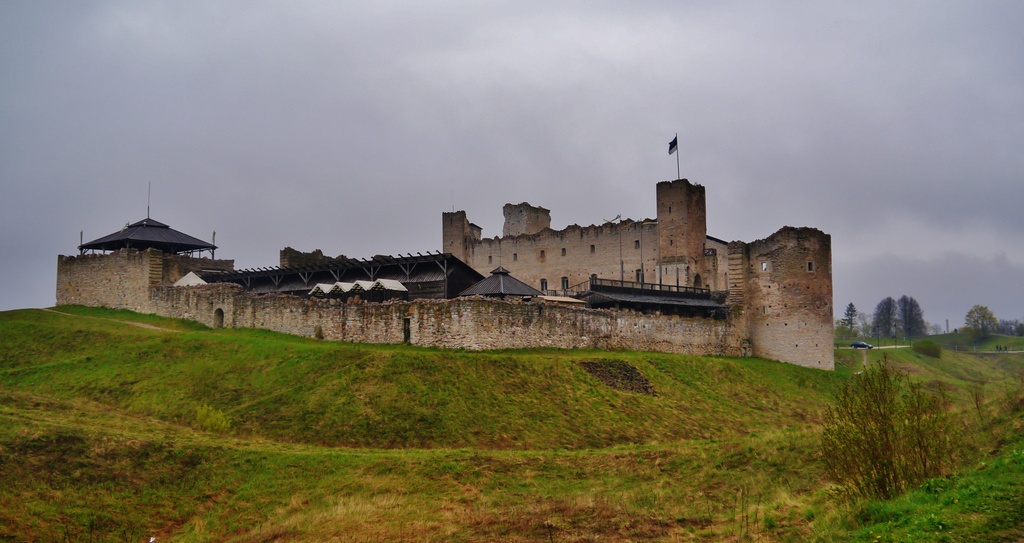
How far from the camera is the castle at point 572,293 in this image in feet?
125

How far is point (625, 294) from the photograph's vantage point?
2052 inches

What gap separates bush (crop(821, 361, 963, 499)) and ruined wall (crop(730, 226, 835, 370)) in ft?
117

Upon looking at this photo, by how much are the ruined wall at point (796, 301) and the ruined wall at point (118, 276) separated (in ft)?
126

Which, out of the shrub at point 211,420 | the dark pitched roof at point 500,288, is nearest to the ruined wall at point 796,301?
the dark pitched roof at point 500,288

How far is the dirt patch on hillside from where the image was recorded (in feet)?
116

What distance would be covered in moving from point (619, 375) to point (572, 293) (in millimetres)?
18519

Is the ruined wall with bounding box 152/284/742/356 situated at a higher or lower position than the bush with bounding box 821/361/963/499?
higher

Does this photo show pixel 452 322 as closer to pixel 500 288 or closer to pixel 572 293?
pixel 500 288

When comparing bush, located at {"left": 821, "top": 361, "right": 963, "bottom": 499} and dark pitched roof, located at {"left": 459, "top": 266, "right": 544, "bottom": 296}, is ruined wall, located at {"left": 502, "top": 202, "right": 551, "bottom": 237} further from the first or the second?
bush, located at {"left": 821, "top": 361, "right": 963, "bottom": 499}

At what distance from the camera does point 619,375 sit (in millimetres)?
36125

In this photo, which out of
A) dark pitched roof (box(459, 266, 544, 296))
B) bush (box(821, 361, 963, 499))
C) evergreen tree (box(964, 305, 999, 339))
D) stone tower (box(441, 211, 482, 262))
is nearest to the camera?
bush (box(821, 361, 963, 499))

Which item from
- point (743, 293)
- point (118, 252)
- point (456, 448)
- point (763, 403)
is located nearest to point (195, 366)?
point (456, 448)

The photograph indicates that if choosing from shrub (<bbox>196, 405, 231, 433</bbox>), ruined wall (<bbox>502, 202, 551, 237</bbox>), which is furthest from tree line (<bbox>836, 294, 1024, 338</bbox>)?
shrub (<bbox>196, 405, 231, 433</bbox>)

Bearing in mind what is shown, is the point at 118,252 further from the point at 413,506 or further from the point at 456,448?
the point at 413,506
